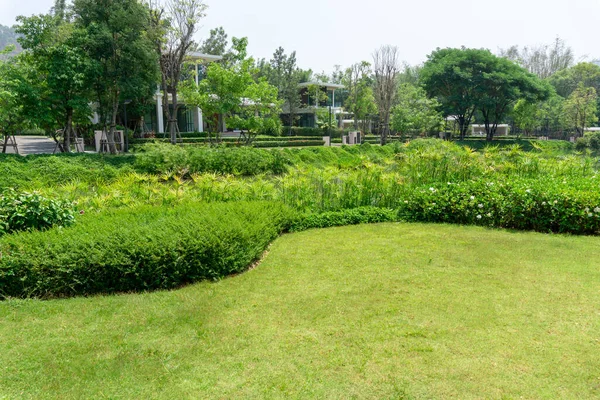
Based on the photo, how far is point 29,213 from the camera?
4.87 metres

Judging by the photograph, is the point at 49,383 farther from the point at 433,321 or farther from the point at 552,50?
the point at 552,50

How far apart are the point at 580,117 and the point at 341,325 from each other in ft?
143

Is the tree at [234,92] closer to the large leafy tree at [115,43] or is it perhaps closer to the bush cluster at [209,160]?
the large leafy tree at [115,43]

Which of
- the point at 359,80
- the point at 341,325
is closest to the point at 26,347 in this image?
the point at 341,325

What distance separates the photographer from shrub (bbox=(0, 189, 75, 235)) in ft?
15.8

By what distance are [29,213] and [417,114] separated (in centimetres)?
2843

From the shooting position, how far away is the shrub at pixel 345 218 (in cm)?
676

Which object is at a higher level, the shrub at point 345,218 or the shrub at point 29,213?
the shrub at point 29,213

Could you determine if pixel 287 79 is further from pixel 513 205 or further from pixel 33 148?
pixel 513 205

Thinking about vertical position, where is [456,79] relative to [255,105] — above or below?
above

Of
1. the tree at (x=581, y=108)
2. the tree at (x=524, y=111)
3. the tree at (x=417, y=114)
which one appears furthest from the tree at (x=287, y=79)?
the tree at (x=581, y=108)

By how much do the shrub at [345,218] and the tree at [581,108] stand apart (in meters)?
39.1

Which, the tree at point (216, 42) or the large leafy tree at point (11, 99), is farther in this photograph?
the tree at point (216, 42)

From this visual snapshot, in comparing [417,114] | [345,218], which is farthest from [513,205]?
[417,114]
